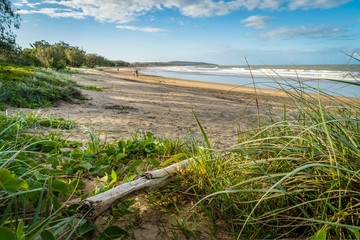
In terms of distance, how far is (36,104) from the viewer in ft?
19.3

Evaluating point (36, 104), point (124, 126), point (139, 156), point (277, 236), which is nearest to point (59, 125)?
point (124, 126)

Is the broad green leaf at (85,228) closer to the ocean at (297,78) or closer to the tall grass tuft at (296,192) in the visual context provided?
the tall grass tuft at (296,192)

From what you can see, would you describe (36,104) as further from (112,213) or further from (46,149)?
(112,213)

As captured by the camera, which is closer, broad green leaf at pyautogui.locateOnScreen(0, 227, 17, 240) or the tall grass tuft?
broad green leaf at pyautogui.locateOnScreen(0, 227, 17, 240)

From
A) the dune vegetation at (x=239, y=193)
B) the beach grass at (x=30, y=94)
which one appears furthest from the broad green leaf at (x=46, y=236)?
the beach grass at (x=30, y=94)

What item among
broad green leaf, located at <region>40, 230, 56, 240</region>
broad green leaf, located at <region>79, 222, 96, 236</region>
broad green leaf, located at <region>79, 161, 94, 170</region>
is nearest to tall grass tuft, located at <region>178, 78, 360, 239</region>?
broad green leaf, located at <region>79, 222, 96, 236</region>

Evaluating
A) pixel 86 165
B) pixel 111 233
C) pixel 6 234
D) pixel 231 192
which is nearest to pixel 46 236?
pixel 6 234

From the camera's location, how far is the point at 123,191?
148cm

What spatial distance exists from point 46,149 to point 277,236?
2085 millimetres

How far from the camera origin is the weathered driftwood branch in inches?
51.2

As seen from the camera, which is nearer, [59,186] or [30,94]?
[59,186]

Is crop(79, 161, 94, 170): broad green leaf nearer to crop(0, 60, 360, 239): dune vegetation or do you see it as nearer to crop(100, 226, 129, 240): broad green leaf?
crop(0, 60, 360, 239): dune vegetation

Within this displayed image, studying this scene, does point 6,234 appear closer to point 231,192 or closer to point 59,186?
point 59,186

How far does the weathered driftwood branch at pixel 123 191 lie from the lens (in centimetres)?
130
